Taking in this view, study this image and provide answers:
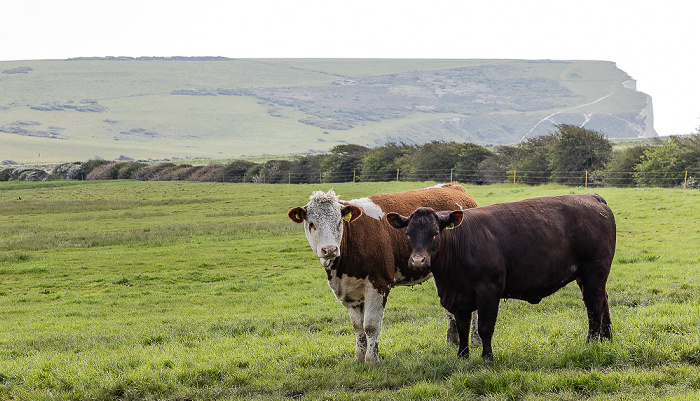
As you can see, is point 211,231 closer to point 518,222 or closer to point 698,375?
point 518,222

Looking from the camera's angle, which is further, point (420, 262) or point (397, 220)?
point (397, 220)

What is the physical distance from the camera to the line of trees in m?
38.3

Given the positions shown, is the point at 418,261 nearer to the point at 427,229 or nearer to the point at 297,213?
the point at 427,229

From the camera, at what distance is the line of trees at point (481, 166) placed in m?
38.3

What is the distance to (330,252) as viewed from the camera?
7164mm

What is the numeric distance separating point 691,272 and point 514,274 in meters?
7.89

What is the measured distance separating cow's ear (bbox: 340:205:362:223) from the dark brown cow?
0.59 metres

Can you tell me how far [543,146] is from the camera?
48.5 m

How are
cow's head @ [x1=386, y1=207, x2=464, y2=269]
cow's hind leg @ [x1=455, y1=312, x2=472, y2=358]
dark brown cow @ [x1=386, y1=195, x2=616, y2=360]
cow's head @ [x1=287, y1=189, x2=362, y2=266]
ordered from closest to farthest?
cow's head @ [x1=386, y1=207, x2=464, y2=269] < dark brown cow @ [x1=386, y1=195, x2=616, y2=360] < cow's hind leg @ [x1=455, y1=312, x2=472, y2=358] < cow's head @ [x1=287, y1=189, x2=362, y2=266]

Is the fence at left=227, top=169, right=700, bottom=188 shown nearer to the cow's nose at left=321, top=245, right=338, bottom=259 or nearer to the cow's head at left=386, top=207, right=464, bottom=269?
the cow's head at left=386, top=207, right=464, bottom=269

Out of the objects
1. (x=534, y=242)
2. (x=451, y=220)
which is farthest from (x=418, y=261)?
(x=534, y=242)

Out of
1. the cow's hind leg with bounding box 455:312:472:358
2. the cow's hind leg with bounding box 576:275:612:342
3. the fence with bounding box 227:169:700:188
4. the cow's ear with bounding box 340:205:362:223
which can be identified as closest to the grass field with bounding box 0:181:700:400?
the cow's hind leg with bounding box 455:312:472:358

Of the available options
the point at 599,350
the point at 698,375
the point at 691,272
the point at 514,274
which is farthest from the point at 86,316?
the point at 691,272

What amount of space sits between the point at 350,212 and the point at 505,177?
4229 cm
